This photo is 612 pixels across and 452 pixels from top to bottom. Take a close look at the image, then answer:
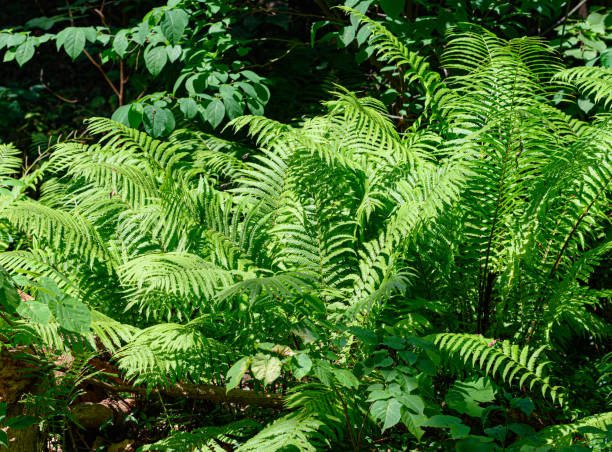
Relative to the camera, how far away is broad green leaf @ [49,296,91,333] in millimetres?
1544

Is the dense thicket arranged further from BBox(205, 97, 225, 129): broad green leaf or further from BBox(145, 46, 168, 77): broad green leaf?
BBox(145, 46, 168, 77): broad green leaf

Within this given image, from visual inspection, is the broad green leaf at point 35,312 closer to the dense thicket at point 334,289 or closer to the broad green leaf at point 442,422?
the dense thicket at point 334,289

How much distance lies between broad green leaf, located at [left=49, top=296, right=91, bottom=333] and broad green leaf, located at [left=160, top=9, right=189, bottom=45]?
1756 millimetres

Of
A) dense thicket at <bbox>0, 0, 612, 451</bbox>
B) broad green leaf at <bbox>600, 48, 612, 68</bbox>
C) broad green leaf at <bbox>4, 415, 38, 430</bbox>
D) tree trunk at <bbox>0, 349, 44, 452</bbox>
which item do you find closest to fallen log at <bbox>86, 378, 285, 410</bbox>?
dense thicket at <bbox>0, 0, 612, 451</bbox>

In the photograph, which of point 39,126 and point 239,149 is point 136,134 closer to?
point 239,149

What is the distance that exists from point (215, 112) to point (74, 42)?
0.88m

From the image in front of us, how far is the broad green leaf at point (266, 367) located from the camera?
149 cm

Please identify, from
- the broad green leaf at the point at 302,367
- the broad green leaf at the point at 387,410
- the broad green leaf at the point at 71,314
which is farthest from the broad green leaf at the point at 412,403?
the broad green leaf at the point at 71,314

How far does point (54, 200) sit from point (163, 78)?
61.3 inches

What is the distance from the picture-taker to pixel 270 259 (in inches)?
90.0

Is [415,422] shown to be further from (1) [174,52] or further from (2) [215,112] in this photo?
(1) [174,52]

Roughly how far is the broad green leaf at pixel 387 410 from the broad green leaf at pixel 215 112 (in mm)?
1953

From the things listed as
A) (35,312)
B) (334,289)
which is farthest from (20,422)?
(334,289)

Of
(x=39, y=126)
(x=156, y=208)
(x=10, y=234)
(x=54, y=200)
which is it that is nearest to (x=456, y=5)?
(x=156, y=208)
